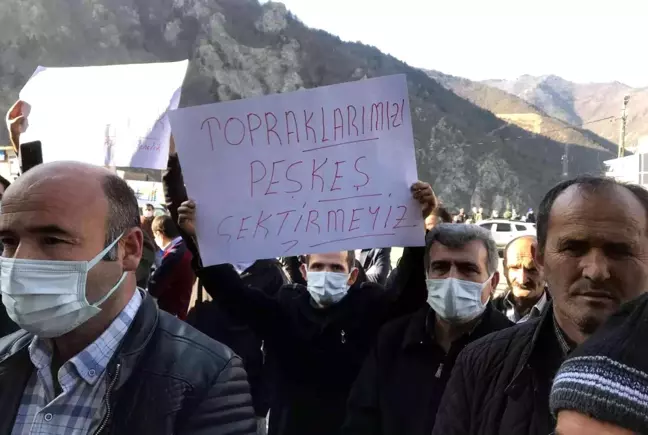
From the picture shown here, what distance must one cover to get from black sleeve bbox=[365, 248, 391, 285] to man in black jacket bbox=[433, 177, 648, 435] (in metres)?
2.94

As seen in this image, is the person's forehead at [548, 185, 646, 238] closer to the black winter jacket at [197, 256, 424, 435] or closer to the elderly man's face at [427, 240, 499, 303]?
the elderly man's face at [427, 240, 499, 303]

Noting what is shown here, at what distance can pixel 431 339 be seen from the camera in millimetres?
2424

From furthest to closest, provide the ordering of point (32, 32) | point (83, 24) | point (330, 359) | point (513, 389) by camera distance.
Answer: point (83, 24) < point (32, 32) < point (330, 359) < point (513, 389)

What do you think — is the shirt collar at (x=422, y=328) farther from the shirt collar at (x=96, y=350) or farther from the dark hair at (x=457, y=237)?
the shirt collar at (x=96, y=350)

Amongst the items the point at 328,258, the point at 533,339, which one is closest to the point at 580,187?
the point at 533,339

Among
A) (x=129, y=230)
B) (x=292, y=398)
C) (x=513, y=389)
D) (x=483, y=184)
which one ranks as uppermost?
(x=129, y=230)

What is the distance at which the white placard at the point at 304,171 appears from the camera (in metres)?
2.34

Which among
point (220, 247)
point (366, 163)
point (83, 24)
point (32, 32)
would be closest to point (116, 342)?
point (220, 247)

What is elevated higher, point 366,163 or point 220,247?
point 366,163

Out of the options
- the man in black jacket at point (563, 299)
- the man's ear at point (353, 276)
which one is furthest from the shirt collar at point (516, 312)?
the man in black jacket at point (563, 299)

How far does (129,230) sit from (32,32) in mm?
59629

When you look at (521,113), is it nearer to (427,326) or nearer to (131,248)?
(427,326)

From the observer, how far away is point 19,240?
1.63m

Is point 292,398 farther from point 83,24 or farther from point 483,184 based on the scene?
point 483,184
